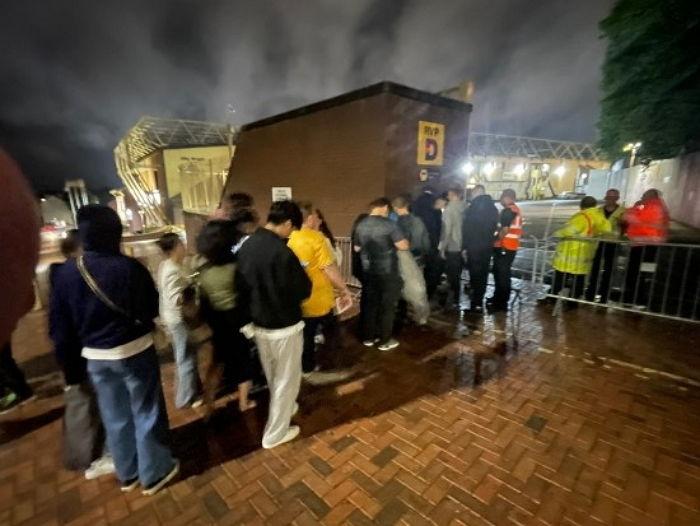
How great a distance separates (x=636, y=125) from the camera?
47.8ft

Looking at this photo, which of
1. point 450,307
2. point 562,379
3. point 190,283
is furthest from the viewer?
point 450,307

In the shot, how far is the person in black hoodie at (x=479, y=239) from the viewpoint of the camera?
5.46 metres

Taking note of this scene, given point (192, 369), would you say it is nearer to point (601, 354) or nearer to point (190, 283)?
point (190, 283)

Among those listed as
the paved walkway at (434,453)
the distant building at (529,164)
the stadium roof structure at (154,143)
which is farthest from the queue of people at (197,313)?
the distant building at (529,164)

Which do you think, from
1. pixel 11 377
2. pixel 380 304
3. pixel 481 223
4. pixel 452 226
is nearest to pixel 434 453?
pixel 380 304

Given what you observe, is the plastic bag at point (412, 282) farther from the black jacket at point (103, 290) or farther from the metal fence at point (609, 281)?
the black jacket at point (103, 290)

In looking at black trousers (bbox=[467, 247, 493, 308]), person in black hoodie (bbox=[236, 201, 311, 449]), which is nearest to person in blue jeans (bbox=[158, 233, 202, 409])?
person in black hoodie (bbox=[236, 201, 311, 449])

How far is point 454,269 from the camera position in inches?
243

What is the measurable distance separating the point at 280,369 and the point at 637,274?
604cm

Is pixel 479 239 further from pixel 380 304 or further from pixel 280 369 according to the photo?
pixel 280 369

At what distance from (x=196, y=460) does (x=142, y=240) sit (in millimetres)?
18339

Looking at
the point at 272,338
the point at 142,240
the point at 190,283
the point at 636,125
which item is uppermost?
the point at 636,125

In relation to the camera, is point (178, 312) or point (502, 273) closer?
point (178, 312)

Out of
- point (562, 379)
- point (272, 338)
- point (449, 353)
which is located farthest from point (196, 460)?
point (562, 379)
